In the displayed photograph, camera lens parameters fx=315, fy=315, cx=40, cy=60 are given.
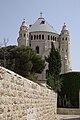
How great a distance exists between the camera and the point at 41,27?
8375 cm

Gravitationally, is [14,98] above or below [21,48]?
below

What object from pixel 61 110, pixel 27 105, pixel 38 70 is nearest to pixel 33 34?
pixel 38 70

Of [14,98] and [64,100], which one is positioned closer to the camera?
[14,98]

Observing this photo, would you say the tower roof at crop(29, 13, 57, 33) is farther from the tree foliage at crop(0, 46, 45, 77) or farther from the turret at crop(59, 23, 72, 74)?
the tree foliage at crop(0, 46, 45, 77)

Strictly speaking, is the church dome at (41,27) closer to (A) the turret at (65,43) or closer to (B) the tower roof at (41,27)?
(B) the tower roof at (41,27)

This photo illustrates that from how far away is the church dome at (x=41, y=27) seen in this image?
273 feet

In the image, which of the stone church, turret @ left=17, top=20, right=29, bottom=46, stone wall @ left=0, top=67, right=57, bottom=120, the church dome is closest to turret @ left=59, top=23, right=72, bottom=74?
the stone church

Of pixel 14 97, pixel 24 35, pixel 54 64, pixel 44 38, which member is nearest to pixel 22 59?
pixel 54 64

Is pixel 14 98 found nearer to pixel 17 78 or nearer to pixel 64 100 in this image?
pixel 17 78

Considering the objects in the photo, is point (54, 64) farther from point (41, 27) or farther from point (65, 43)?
point (41, 27)

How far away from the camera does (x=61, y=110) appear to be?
35.7 metres

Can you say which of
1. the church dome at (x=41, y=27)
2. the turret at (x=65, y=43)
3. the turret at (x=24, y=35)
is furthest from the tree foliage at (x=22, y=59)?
the church dome at (x=41, y=27)

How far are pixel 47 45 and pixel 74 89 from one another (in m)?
39.9

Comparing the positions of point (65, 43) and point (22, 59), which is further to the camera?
point (65, 43)
